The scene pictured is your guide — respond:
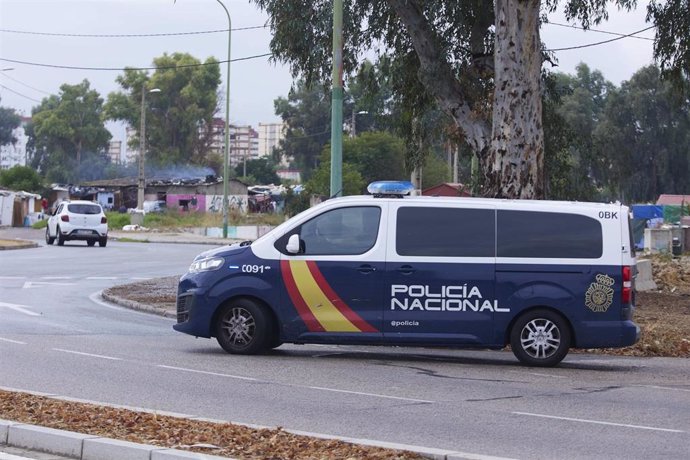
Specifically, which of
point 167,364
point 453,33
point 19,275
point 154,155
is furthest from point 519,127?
point 154,155

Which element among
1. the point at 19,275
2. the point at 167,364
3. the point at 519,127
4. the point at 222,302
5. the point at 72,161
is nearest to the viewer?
the point at 167,364

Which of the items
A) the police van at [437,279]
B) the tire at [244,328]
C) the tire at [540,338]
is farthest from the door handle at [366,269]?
the tire at [540,338]

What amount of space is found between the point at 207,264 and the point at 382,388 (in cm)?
342

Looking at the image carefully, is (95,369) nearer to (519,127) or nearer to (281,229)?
(281,229)

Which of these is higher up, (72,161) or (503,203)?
(72,161)

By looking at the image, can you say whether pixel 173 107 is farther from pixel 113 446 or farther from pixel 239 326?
pixel 113 446

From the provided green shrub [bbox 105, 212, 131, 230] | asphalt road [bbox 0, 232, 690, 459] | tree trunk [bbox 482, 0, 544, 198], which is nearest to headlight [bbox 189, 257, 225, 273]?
asphalt road [bbox 0, 232, 690, 459]

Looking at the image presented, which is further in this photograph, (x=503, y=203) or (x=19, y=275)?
(x=19, y=275)

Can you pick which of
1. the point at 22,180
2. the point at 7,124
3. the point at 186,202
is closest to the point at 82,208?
the point at 186,202

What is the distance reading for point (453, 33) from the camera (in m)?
23.4

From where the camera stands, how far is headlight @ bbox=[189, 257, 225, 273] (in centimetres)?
1380

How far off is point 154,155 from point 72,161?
1771cm

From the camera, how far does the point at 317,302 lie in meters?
13.5

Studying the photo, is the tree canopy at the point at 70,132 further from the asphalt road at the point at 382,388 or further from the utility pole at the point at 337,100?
the asphalt road at the point at 382,388
